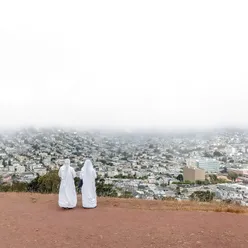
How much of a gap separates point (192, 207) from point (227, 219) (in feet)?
3.97

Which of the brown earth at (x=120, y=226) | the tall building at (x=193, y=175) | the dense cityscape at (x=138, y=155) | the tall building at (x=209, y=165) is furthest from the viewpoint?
the tall building at (x=209, y=165)

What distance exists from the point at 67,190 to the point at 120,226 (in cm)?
220

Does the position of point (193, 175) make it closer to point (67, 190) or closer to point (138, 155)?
point (138, 155)

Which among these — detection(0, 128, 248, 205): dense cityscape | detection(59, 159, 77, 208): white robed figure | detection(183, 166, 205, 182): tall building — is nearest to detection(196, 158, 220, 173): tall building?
detection(0, 128, 248, 205): dense cityscape

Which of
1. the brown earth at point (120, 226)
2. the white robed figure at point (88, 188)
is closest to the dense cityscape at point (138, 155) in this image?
the white robed figure at point (88, 188)

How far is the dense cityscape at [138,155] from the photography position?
19578 mm

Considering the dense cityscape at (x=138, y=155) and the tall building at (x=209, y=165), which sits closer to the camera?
the dense cityscape at (x=138, y=155)

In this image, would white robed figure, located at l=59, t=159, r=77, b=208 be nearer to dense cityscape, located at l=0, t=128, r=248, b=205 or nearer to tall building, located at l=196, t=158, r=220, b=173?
dense cityscape, located at l=0, t=128, r=248, b=205

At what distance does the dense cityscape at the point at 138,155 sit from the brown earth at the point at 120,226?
5654 millimetres

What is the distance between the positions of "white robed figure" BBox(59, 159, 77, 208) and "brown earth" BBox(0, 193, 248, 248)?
8.9 inches

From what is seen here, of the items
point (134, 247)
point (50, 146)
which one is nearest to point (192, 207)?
point (134, 247)

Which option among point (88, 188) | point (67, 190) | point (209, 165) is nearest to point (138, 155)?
point (209, 165)

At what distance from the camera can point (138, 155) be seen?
2923 cm

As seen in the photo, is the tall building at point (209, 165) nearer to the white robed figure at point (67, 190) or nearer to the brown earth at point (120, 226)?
the brown earth at point (120, 226)
